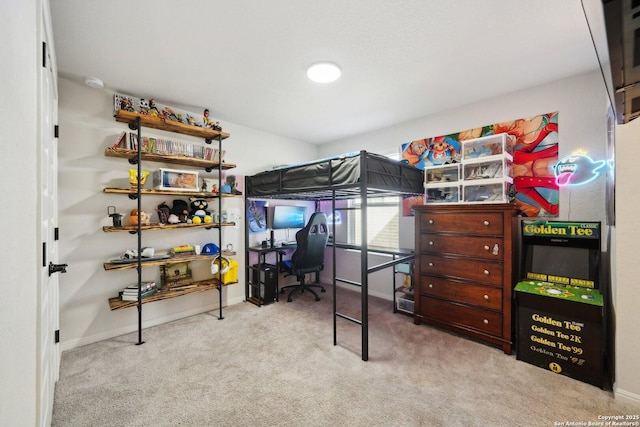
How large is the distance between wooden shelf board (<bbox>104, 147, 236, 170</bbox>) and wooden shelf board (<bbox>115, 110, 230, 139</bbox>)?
347mm

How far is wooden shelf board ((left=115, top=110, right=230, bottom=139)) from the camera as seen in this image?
2.71m

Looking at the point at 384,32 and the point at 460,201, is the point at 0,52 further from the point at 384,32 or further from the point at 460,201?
the point at 460,201

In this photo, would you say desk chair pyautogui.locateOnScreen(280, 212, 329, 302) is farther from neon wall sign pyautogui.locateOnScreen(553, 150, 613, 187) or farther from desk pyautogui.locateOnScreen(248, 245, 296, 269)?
neon wall sign pyautogui.locateOnScreen(553, 150, 613, 187)

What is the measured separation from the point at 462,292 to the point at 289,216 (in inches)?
109

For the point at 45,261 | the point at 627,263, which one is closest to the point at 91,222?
the point at 45,261

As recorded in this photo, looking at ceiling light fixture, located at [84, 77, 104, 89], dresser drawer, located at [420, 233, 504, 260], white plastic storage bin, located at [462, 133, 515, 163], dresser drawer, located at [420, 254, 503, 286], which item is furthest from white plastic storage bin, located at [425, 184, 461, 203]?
ceiling light fixture, located at [84, 77, 104, 89]

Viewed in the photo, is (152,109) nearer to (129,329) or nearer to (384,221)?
(129,329)

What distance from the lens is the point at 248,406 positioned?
1842 mm

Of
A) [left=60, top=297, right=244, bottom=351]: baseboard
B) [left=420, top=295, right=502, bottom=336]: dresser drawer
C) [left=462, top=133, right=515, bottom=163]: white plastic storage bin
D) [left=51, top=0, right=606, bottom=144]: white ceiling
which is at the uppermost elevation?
[left=51, top=0, right=606, bottom=144]: white ceiling

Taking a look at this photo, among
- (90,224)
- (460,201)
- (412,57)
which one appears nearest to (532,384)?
(460,201)

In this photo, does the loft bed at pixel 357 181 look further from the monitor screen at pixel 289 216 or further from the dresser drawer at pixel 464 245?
the monitor screen at pixel 289 216

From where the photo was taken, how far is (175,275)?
3.31 meters

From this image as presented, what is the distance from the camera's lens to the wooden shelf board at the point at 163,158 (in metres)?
2.72

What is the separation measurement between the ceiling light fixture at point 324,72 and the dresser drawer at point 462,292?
241cm
